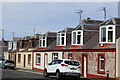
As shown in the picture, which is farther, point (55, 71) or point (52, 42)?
point (52, 42)

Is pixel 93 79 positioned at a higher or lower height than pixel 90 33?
lower

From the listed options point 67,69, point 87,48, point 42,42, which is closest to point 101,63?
point 87,48

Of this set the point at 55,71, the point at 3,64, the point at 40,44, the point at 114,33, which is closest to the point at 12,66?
the point at 3,64

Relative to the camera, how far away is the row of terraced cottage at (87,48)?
2350 centimetres

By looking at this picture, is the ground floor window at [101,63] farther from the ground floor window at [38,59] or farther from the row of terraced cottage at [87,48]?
the ground floor window at [38,59]

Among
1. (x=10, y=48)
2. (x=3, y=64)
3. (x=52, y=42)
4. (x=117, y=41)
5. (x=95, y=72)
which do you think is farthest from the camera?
(x=10, y=48)

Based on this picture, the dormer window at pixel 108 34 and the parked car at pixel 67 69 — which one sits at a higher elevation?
the dormer window at pixel 108 34

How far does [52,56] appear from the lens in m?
34.7

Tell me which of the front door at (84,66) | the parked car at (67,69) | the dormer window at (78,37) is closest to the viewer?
the parked car at (67,69)

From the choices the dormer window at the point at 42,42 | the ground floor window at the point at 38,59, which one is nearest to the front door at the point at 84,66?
the ground floor window at the point at 38,59

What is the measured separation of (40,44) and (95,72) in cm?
1693

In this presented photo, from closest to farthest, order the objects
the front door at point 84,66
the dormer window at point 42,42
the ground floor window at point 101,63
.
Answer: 1. the ground floor window at point 101,63
2. the front door at point 84,66
3. the dormer window at point 42,42

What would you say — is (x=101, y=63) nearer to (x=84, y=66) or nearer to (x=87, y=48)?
(x=87, y=48)

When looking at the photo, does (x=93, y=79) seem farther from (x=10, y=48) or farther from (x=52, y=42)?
(x=10, y=48)
